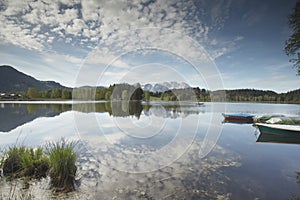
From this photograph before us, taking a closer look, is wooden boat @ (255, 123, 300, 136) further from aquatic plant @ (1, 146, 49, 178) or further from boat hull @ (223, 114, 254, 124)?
aquatic plant @ (1, 146, 49, 178)

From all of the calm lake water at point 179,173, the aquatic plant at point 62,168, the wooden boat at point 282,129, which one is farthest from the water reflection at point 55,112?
the aquatic plant at point 62,168

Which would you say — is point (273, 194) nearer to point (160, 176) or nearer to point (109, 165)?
point (160, 176)

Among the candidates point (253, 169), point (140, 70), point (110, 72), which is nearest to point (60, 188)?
point (253, 169)

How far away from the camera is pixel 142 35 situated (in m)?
9.47

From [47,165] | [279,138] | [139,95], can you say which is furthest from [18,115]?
[139,95]

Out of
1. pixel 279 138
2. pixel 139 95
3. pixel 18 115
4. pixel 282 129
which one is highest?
pixel 139 95

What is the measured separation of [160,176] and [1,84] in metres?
268

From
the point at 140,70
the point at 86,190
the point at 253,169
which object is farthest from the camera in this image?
the point at 140,70

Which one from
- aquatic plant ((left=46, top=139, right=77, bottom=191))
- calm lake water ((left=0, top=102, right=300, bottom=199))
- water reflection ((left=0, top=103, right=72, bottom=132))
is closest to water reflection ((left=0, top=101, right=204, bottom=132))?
water reflection ((left=0, top=103, right=72, bottom=132))

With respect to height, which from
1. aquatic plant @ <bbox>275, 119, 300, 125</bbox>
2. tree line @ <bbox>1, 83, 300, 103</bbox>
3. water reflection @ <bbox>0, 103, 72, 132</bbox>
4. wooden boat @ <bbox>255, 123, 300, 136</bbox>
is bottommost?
water reflection @ <bbox>0, 103, 72, 132</bbox>

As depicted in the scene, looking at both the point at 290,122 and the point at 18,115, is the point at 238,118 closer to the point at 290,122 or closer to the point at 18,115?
the point at 290,122

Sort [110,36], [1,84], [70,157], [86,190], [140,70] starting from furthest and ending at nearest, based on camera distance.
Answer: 1. [1,84]
2. [140,70]
3. [110,36]
4. [70,157]
5. [86,190]

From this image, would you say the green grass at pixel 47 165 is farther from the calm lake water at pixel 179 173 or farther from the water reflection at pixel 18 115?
the water reflection at pixel 18 115

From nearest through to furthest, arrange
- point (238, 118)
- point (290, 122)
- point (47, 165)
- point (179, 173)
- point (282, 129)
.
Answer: point (47, 165), point (179, 173), point (282, 129), point (290, 122), point (238, 118)
